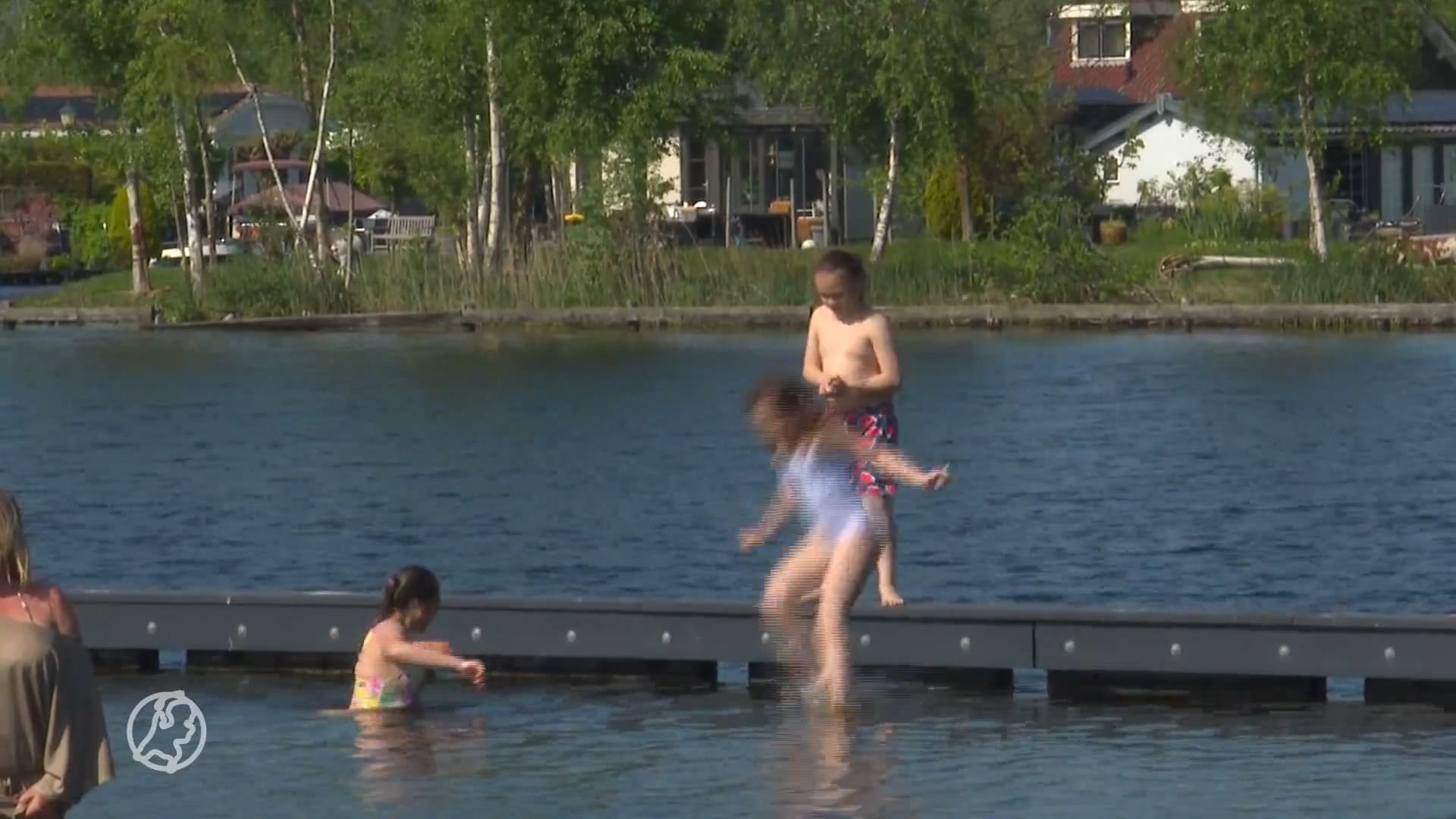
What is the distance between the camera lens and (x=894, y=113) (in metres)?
53.6

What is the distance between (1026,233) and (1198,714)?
3473 cm

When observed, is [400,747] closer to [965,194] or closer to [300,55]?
[300,55]

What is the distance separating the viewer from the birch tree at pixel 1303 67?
49094mm

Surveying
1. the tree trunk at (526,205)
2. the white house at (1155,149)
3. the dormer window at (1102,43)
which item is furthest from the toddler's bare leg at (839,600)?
the dormer window at (1102,43)

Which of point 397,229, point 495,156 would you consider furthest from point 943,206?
point 397,229

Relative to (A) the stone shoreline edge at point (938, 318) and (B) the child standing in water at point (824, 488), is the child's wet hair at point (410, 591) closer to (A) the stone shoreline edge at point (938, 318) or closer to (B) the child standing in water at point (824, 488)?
(B) the child standing in water at point (824, 488)

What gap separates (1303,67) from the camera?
163ft

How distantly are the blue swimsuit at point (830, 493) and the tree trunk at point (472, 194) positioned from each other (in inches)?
1529

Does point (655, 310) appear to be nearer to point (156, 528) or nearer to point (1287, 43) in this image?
point (1287, 43)

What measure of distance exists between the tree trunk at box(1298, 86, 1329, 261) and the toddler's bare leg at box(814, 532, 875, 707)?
38.0 metres

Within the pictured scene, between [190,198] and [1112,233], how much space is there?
680 inches

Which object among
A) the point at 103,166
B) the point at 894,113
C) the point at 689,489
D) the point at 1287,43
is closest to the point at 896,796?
the point at 689,489

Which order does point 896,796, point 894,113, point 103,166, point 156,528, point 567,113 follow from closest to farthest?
point 896,796, point 156,528, point 567,113, point 894,113, point 103,166

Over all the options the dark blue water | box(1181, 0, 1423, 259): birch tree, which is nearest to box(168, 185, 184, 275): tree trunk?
the dark blue water
